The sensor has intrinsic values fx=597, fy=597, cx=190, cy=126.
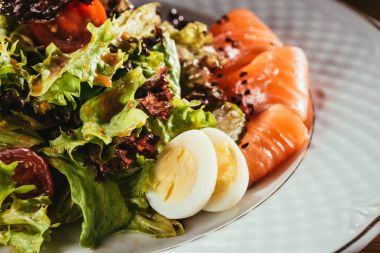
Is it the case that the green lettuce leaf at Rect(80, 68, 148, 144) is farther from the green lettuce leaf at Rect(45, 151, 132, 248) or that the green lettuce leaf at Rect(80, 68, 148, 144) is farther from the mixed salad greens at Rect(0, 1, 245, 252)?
the green lettuce leaf at Rect(45, 151, 132, 248)

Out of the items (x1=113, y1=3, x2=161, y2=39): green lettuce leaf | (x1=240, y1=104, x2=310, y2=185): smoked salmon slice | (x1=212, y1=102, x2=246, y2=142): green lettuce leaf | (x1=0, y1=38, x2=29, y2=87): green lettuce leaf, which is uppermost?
(x1=0, y1=38, x2=29, y2=87): green lettuce leaf

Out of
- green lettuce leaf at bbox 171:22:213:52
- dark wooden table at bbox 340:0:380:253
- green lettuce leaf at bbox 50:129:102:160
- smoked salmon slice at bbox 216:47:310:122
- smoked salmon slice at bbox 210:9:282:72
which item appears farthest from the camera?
dark wooden table at bbox 340:0:380:253

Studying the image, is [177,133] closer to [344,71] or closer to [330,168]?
[330,168]

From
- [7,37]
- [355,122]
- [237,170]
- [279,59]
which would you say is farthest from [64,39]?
[355,122]

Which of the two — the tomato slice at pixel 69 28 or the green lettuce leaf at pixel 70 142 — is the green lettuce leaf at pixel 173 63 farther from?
the green lettuce leaf at pixel 70 142

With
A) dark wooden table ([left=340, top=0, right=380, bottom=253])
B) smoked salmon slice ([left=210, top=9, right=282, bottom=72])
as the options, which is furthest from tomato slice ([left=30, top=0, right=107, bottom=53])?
dark wooden table ([left=340, top=0, right=380, bottom=253])

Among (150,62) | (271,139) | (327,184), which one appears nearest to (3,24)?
(150,62)

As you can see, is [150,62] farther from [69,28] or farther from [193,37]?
[193,37]
